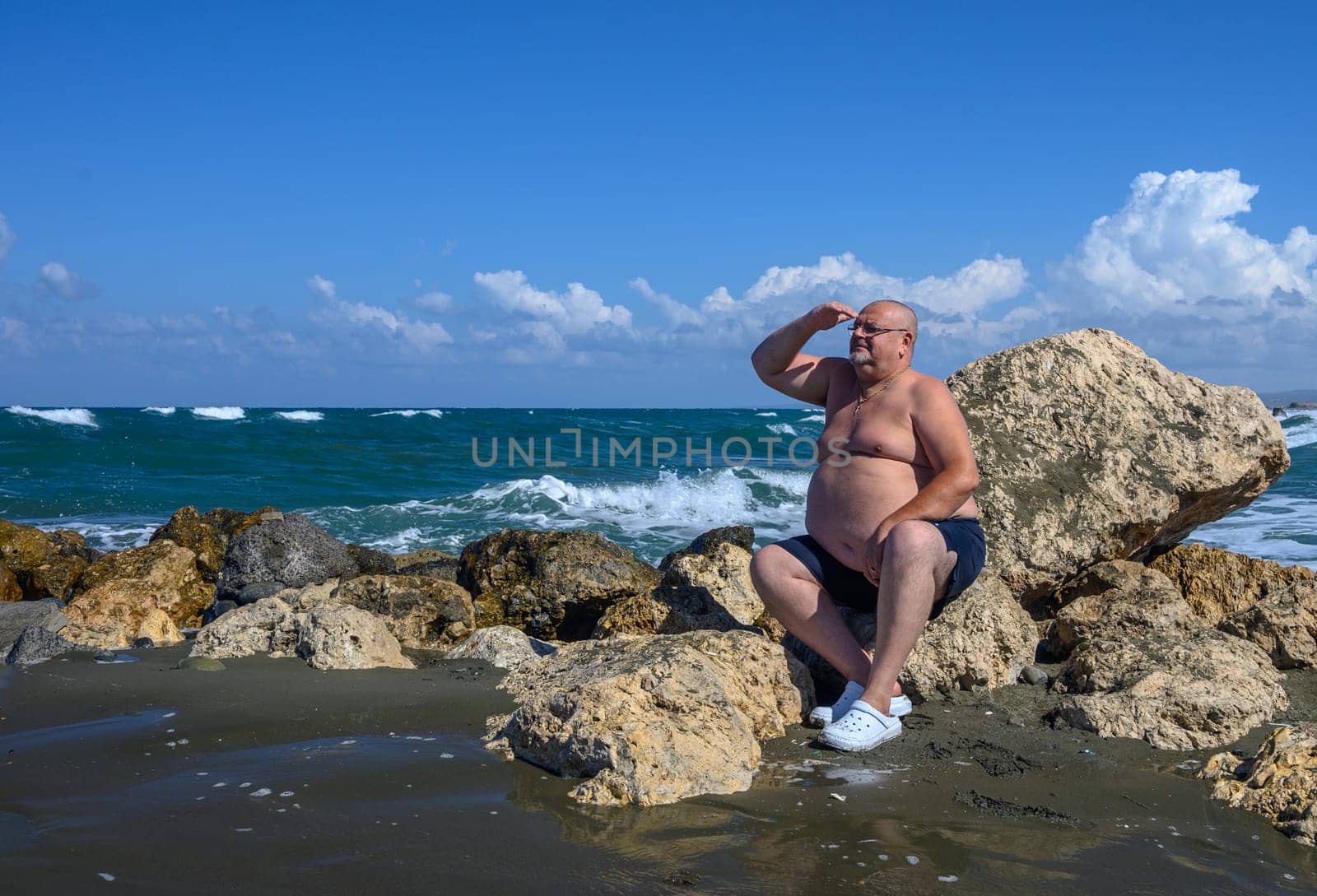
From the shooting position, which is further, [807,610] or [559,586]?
[559,586]

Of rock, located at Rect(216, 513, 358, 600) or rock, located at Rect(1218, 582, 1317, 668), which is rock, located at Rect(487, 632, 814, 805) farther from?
rock, located at Rect(216, 513, 358, 600)

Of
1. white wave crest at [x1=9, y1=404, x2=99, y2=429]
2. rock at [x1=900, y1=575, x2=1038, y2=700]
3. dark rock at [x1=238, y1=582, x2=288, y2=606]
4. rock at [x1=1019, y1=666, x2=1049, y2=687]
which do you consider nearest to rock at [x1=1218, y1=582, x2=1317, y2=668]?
rock at [x1=1019, y1=666, x2=1049, y2=687]

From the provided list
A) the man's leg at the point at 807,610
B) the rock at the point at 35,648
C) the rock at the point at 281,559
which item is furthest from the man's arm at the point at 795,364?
the rock at the point at 281,559

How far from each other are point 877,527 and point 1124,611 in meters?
2.01

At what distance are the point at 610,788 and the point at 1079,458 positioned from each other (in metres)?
3.98

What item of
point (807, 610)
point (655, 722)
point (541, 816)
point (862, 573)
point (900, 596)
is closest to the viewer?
point (541, 816)

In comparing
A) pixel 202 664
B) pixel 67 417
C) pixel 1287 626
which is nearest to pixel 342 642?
pixel 202 664

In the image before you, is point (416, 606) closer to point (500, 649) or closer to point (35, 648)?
point (500, 649)

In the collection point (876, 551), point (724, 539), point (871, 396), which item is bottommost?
point (724, 539)

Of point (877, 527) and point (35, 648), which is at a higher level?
point (877, 527)

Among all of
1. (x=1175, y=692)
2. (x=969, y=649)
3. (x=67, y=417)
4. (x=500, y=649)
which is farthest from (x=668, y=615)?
(x=67, y=417)

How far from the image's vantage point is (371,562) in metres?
8.72

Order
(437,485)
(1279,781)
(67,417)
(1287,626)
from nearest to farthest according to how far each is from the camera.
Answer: (1279,781), (1287,626), (437,485), (67,417)

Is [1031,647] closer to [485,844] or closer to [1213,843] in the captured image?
[1213,843]
